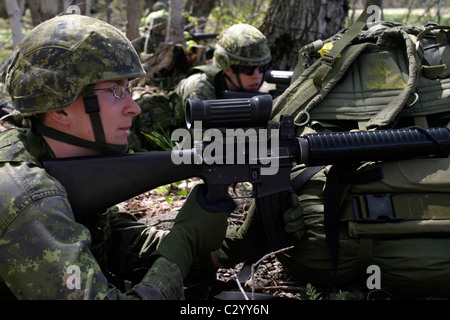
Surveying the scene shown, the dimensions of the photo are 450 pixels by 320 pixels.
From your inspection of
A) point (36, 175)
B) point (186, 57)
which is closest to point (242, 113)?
point (36, 175)

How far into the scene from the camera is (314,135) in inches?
97.3

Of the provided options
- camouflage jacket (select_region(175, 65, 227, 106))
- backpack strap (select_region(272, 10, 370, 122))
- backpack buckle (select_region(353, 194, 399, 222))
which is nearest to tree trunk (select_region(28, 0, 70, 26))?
camouflage jacket (select_region(175, 65, 227, 106))

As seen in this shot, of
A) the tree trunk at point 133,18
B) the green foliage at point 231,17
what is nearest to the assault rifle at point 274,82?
the tree trunk at point 133,18

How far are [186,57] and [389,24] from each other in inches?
153

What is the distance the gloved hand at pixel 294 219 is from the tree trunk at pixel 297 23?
3196mm

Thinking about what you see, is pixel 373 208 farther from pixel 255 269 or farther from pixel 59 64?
pixel 59 64

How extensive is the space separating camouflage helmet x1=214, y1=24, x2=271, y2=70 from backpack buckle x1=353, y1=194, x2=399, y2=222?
2803 mm

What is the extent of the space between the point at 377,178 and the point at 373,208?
17 centimetres

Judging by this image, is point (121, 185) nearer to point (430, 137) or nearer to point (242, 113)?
point (242, 113)

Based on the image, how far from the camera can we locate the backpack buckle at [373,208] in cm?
238

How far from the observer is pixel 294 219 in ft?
8.17

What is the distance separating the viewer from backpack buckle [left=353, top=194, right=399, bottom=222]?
2377 millimetres

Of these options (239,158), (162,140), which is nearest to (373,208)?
(239,158)

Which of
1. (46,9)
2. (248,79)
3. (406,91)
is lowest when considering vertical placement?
(248,79)
